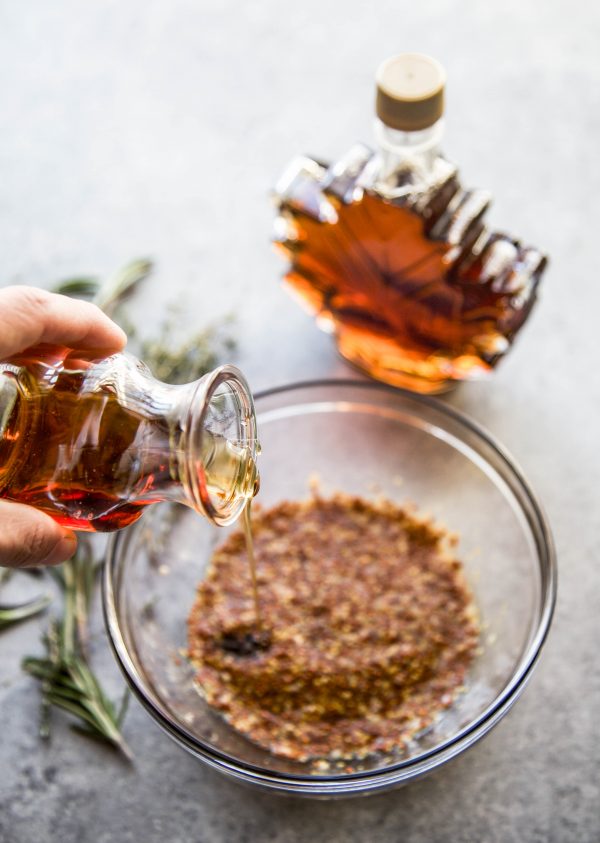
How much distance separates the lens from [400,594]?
6.16ft

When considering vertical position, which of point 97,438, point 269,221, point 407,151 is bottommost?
point 97,438

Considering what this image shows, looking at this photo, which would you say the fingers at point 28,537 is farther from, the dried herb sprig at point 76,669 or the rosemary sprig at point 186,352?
the rosemary sprig at point 186,352

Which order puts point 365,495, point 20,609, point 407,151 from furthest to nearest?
point 365,495 < point 20,609 < point 407,151

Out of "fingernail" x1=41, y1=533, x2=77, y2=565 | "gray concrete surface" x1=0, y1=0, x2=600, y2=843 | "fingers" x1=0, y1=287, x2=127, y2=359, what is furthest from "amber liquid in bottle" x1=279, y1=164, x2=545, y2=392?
"fingernail" x1=41, y1=533, x2=77, y2=565

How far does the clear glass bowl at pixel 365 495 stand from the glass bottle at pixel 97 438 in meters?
0.33

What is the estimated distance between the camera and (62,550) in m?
1.45

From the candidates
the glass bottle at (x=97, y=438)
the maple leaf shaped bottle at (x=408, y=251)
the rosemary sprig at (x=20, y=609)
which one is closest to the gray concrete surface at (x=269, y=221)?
the rosemary sprig at (x=20, y=609)

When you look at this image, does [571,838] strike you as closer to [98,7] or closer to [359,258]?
[359,258]

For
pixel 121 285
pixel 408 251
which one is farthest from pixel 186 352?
pixel 408 251

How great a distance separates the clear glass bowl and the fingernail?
26cm

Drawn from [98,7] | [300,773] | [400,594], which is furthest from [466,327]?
[98,7]

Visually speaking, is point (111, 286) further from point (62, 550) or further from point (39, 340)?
point (62, 550)

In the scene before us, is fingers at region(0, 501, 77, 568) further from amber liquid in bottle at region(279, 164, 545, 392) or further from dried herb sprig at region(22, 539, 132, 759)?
amber liquid in bottle at region(279, 164, 545, 392)

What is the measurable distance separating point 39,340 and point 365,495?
0.76 meters
